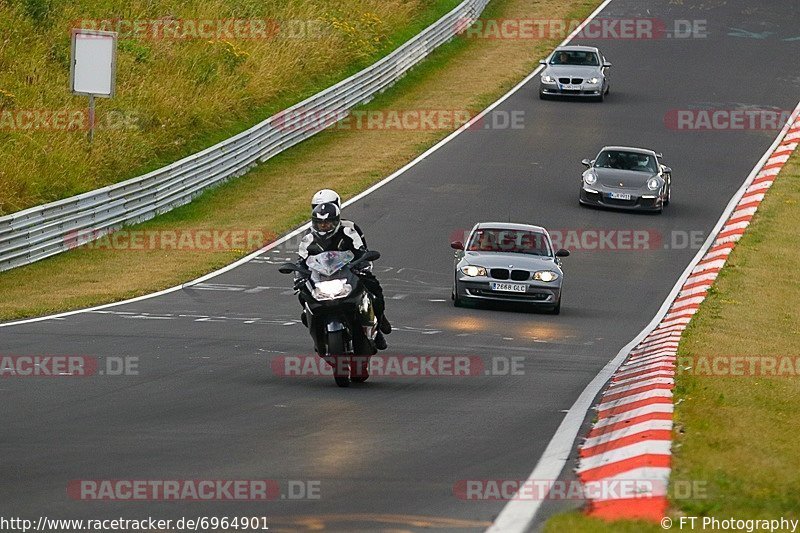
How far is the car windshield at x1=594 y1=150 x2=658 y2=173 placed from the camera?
33031mm

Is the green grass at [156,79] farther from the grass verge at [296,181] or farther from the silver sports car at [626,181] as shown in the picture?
the silver sports car at [626,181]

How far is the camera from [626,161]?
33062 millimetres

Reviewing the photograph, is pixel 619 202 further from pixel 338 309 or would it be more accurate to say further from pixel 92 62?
pixel 338 309

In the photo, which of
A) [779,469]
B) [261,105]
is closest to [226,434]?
[779,469]

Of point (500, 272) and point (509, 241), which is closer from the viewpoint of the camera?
point (500, 272)

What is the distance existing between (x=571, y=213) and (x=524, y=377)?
58.7 feet

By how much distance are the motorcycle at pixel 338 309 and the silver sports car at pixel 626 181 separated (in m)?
19.7

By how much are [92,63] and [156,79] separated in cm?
799

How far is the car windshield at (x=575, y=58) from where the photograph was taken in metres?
45.2

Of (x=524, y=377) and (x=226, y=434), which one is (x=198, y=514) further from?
(x=524, y=377)

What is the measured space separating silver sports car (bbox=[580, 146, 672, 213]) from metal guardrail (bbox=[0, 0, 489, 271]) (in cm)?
885

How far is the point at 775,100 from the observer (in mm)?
46594

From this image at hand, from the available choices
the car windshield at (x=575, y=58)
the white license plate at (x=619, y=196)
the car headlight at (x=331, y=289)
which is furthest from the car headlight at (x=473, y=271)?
the car windshield at (x=575, y=58)

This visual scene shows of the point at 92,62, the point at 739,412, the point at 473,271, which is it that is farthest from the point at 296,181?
the point at 739,412
